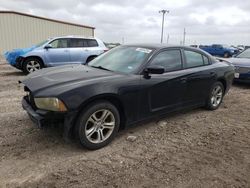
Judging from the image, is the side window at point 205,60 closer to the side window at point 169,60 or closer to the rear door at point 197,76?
the rear door at point 197,76

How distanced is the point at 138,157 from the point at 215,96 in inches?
115

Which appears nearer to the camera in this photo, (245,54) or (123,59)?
(123,59)

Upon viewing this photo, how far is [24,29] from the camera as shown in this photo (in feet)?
71.8

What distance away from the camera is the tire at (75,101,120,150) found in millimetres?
3232

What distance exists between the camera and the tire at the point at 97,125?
3232mm

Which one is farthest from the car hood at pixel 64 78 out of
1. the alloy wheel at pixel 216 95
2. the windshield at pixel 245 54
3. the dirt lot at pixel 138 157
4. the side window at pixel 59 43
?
the windshield at pixel 245 54

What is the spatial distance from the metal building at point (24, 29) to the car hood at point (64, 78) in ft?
65.1

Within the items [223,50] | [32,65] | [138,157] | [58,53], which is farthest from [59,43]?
[223,50]

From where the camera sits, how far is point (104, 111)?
344 cm

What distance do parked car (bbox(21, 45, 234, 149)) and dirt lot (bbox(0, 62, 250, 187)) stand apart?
12.7 inches

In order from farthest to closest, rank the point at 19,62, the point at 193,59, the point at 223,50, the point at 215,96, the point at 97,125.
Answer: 1. the point at 223,50
2. the point at 19,62
3. the point at 215,96
4. the point at 193,59
5. the point at 97,125

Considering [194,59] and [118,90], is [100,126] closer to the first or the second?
[118,90]

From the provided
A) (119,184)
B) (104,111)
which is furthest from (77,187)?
(104,111)

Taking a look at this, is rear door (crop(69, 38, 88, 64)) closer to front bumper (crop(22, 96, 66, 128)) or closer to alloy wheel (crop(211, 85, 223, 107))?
alloy wheel (crop(211, 85, 223, 107))
